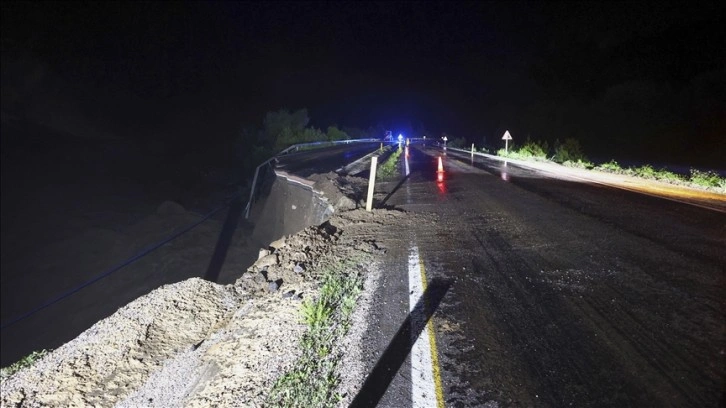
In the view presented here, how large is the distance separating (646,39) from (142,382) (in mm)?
47080

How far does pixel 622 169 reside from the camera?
19.8m

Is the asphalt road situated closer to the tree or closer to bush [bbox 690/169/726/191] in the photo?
bush [bbox 690/169/726/191]

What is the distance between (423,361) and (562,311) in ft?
6.12

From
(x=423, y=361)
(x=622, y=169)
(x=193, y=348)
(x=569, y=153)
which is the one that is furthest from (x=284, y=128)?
(x=423, y=361)

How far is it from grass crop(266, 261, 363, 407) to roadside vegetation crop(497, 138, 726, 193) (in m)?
13.6

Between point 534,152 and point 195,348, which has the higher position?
point 534,152

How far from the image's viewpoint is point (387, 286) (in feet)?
18.0

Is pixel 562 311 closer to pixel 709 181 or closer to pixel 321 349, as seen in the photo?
pixel 321 349

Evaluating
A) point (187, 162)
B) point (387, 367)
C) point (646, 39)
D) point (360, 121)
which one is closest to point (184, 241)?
point (387, 367)

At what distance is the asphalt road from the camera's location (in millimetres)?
3311

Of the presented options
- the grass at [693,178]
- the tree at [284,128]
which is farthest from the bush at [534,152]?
the tree at [284,128]

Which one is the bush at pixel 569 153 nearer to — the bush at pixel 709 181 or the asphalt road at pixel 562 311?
the bush at pixel 709 181

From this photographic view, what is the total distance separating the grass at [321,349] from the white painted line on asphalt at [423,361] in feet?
2.20

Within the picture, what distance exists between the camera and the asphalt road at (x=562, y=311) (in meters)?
3.31
